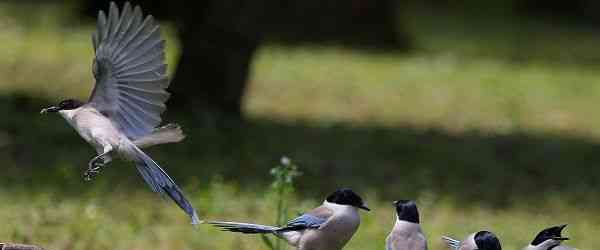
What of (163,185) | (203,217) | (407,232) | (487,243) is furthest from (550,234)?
(203,217)

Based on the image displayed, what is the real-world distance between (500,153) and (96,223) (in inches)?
148

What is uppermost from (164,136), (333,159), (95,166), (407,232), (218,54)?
(218,54)

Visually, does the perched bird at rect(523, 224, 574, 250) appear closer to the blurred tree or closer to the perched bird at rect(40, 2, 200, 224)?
the perched bird at rect(40, 2, 200, 224)

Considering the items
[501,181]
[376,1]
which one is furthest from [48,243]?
[376,1]

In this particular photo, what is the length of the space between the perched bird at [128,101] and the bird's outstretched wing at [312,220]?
0.50 m

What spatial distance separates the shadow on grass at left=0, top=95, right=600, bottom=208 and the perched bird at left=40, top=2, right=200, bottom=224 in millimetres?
2917

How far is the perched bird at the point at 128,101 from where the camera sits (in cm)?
432

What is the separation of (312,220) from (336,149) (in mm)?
4753

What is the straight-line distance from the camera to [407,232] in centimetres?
442

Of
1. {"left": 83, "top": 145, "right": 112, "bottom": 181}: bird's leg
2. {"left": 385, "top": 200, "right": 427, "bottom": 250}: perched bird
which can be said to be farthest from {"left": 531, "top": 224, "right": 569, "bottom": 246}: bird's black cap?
{"left": 83, "top": 145, "right": 112, "bottom": 181}: bird's leg

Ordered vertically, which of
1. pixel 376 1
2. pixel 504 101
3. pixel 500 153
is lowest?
pixel 500 153

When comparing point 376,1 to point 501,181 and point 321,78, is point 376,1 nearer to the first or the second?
point 321,78

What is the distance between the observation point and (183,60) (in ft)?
32.1

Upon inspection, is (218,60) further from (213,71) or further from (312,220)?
(312,220)
